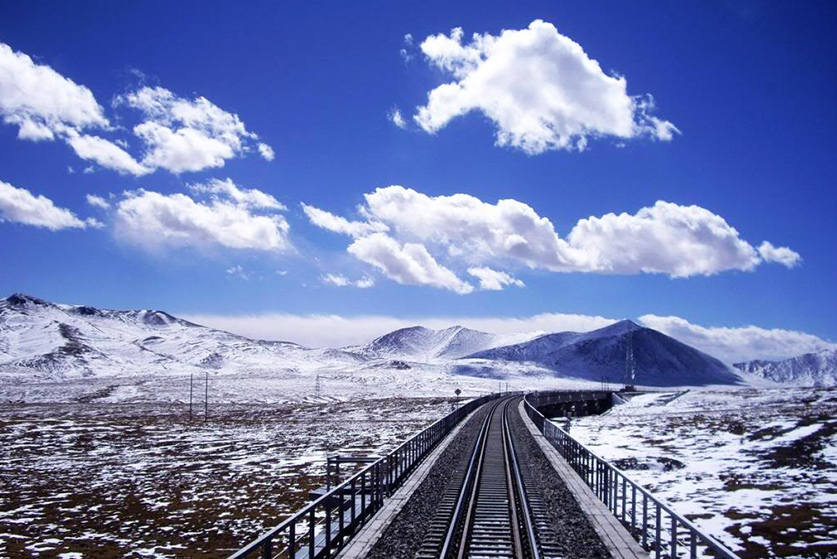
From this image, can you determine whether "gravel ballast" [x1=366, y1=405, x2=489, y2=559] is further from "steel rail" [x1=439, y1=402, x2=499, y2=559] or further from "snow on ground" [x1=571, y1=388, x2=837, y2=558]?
"snow on ground" [x1=571, y1=388, x2=837, y2=558]

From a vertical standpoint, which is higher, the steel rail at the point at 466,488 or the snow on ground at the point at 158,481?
the steel rail at the point at 466,488

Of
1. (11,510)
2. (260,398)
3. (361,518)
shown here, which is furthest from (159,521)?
(260,398)

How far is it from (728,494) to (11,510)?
1047 inches

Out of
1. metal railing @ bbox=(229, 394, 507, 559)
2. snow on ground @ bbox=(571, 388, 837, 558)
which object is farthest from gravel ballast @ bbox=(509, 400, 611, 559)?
metal railing @ bbox=(229, 394, 507, 559)

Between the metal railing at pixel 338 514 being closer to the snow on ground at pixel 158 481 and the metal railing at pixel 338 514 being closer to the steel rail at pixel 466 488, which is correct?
the steel rail at pixel 466 488

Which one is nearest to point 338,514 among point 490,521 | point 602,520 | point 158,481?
point 490,521

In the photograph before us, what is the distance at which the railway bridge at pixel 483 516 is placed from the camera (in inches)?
478

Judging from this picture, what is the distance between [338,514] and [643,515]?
666 centimetres

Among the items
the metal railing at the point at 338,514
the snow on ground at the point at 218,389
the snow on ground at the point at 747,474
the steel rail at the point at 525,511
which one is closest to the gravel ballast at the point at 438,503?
the steel rail at the point at 525,511

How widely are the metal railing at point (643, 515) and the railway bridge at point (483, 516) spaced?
0.11ft

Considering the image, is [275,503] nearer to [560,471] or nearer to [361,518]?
[361,518]

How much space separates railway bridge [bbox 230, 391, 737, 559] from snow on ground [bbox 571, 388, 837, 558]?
7.08 feet

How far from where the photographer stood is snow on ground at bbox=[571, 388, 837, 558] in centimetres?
1680

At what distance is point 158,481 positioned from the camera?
28266mm
